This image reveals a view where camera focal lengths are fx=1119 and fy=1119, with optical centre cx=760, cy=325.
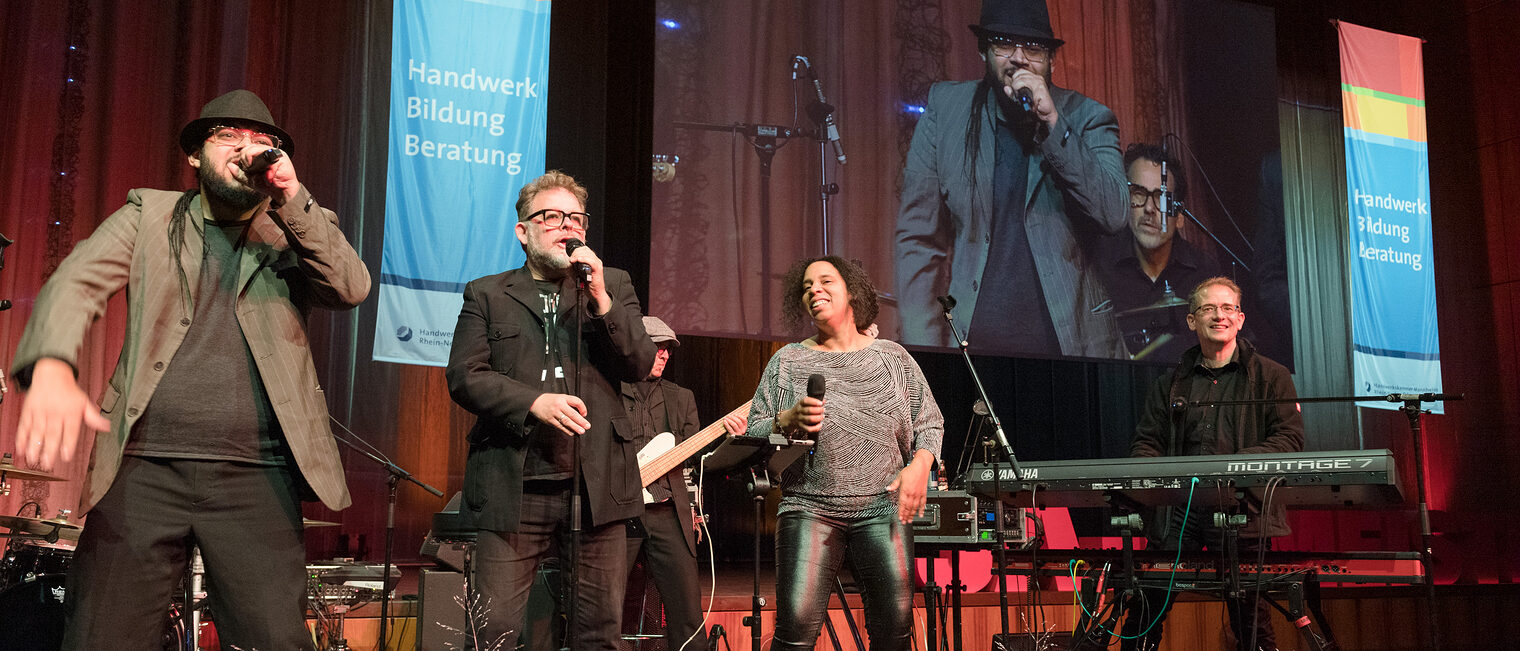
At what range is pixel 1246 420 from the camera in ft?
13.7

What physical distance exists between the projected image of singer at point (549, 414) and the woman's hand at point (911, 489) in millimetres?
747

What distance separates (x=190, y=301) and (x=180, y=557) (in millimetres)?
492

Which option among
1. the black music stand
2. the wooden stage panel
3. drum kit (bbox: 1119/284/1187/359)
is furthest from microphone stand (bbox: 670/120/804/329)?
the black music stand

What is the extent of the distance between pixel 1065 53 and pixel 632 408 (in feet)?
14.5

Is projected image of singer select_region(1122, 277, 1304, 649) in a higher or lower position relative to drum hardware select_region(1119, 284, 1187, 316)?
lower

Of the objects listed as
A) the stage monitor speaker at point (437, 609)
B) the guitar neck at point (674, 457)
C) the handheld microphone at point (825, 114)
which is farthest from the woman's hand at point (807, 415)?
the handheld microphone at point (825, 114)

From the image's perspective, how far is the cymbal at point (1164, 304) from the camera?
23.3 ft

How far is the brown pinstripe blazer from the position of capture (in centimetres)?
204

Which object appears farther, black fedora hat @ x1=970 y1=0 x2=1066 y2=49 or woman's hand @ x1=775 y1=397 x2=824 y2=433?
black fedora hat @ x1=970 y1=0 x2=1066 y2=49

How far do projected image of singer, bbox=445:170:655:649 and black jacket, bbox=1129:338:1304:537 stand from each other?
7.66ft

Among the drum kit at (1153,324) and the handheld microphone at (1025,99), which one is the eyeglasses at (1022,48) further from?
the drum kit at (1153,324)

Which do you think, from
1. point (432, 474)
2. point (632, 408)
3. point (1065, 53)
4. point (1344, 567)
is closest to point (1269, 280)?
point (1065, 53)

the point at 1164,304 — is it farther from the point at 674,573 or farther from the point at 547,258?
the point at 547,258

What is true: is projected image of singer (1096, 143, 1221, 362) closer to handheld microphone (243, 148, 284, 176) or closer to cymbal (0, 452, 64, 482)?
cymbal (0, 452, 64, 482)
